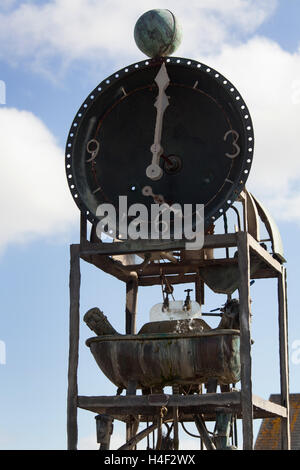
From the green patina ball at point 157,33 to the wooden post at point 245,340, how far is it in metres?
4.75

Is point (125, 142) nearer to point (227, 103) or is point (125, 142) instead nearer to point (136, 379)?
point (227, 103)

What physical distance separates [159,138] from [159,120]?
0.42 metres

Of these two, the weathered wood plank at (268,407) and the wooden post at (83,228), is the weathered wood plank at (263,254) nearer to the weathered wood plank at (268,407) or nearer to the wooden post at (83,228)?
the weathered wood plank at (268,407)

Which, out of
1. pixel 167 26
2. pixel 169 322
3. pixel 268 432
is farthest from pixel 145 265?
pixel 268 432

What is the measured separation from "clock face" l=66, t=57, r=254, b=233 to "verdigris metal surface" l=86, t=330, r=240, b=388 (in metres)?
2.86

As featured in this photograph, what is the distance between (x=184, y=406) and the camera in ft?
95.8

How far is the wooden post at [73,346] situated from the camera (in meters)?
28.6

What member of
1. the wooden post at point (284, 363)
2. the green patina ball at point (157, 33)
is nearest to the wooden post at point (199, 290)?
the wooden post at point (284, 363)

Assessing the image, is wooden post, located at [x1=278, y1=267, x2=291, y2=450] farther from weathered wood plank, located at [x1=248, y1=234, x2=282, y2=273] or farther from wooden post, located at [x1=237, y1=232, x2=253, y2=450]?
wooden post, located at [x1=237, y1=232, x2=253, y2=450]

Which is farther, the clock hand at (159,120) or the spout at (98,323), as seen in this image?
the spout at (98,323)

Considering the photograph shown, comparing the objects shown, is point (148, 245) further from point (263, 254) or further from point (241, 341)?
point (241, 341)

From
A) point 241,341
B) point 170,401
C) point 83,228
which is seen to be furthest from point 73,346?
point 241,341

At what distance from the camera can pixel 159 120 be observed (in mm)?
29344

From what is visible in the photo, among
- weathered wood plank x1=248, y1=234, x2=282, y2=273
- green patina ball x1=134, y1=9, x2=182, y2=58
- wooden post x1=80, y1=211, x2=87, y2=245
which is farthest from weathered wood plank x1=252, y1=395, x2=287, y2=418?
A: green patina ball x1=134, y1=9, x2=182, y2=58
